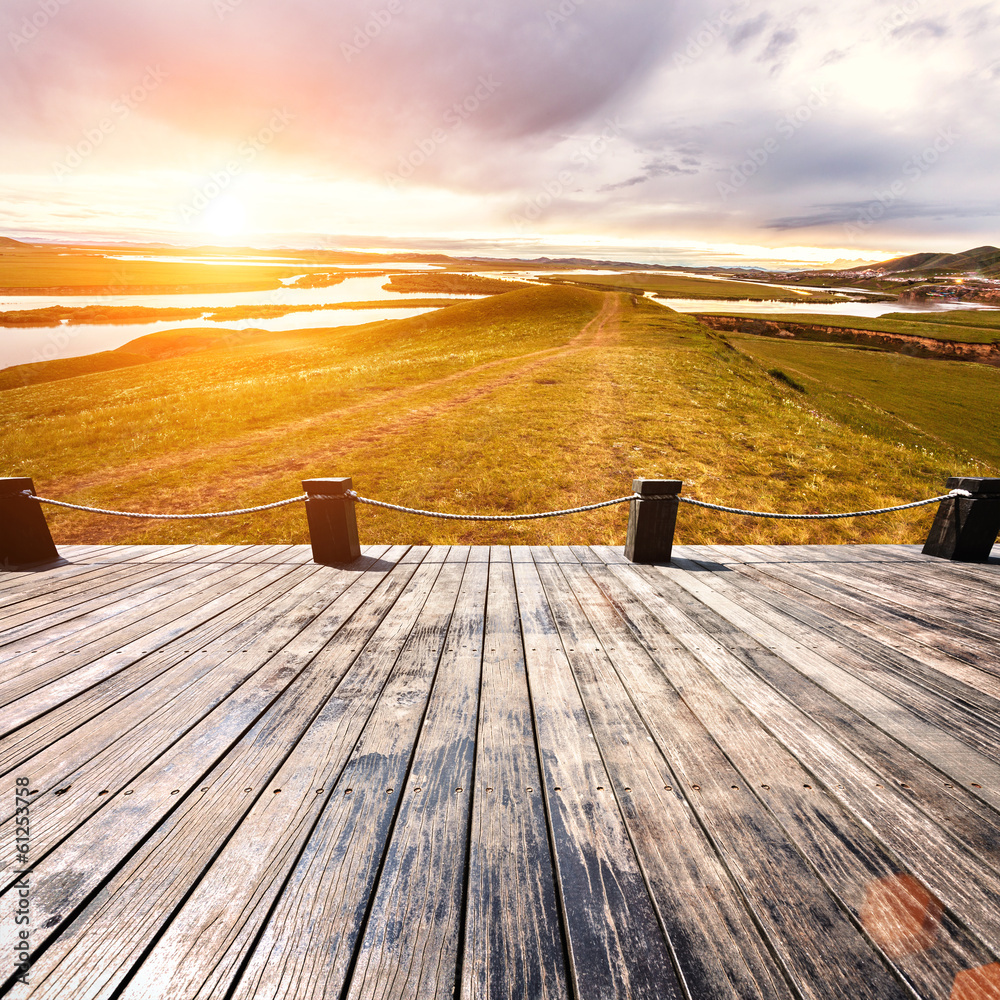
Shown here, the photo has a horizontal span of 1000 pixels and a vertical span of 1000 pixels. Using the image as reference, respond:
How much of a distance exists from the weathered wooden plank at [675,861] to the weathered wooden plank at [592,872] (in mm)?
60

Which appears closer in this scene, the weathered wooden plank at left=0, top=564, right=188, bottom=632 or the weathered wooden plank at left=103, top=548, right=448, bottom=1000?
the weathered wooden plank at left=103, top=548, right=448, bottom=1000

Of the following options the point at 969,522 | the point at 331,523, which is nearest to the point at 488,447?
the point at 331,523

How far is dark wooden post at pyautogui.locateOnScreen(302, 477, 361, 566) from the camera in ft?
17.1

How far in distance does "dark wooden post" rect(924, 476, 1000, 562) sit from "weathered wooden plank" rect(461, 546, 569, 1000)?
19.2ft

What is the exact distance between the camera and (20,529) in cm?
533

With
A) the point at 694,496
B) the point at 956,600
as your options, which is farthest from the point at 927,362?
the point at 956,600

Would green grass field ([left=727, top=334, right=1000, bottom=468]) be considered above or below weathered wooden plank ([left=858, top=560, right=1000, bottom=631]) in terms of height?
below

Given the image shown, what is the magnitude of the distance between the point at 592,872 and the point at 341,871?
1.03m

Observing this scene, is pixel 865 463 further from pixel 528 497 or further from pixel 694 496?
pixel 528 497

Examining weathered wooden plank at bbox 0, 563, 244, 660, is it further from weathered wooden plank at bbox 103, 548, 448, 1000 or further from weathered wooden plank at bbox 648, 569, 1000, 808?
weathered wooden plank at bbox 648, 569, 1000, 808

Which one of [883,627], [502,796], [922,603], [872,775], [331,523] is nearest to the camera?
[502,796]

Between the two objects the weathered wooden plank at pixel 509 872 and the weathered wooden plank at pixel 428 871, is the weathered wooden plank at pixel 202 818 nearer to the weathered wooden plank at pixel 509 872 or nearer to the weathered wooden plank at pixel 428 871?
the weathered wooden plank at pixel 428 871

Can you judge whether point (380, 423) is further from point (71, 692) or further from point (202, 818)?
point (202, 818)

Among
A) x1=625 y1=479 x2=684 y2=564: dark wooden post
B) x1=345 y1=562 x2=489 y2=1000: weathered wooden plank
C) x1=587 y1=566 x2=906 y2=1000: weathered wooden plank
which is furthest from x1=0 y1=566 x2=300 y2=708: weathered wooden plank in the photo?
x1=625 y1=479 x2=684 y2=564: dark wooden post
